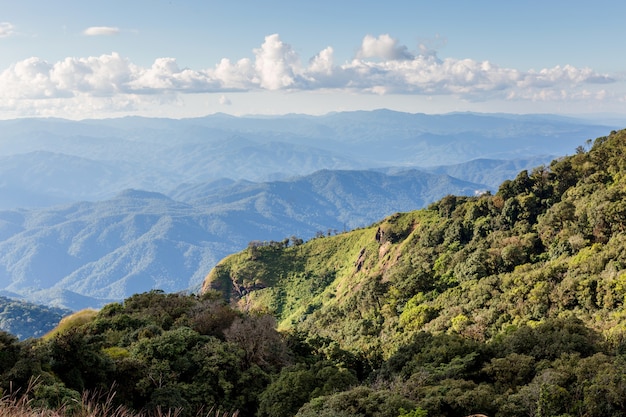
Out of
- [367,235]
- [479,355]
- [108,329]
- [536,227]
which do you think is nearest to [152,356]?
[108,329]

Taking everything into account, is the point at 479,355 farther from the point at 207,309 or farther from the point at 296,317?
the point at 296,317

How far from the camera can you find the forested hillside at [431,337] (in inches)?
712

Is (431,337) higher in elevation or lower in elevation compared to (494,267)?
higher

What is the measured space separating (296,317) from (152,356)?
54218mm

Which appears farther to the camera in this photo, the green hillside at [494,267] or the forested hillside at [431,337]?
the green hillside at [494,267]

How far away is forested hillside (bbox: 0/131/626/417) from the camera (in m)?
18.1

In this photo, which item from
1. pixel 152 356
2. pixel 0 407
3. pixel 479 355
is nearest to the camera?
pixel 0 407

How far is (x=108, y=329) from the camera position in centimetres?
3322

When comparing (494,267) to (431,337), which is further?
(494,267)

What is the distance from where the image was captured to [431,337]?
2753 centimetres

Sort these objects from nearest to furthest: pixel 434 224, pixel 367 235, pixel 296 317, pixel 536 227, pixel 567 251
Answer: pixel 567 251 < pixel 536 227 < pixel 434 224 < pixel 296 317 < pixel 367 235

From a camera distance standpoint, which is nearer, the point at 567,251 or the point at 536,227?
the point at 567,251

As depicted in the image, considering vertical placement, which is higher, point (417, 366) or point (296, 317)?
point (417, 366)

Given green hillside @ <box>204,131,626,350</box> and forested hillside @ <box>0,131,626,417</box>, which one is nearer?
forested hillside @ <box>0,131,626,417</box>
